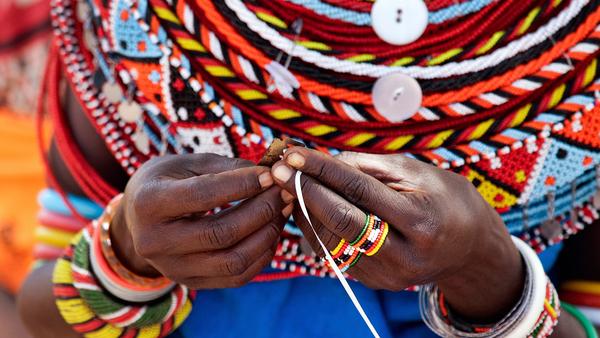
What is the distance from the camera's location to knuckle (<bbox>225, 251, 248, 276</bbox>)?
868 mm

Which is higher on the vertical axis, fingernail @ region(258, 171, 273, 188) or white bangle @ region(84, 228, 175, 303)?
fingernail @ region(258, 171, 273, 188)

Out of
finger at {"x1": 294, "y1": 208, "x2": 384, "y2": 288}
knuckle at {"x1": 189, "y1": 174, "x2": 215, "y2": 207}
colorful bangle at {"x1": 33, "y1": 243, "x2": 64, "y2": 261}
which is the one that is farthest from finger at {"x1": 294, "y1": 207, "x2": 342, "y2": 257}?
colorful bangle at {"x1": 33, "y1": 243, "x2": 64, "y2": 261}

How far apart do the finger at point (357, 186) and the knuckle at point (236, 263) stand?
4.9 inches

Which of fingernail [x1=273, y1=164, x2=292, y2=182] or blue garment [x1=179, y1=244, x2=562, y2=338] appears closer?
fingernail [x1=273, y1=164, x2=292, y2=182]

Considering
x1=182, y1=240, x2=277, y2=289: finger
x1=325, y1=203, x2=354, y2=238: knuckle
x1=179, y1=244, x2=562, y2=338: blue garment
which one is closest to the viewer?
x1=325, y1=203, x2=354, y2=238: knuckle

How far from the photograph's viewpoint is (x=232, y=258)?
87cm

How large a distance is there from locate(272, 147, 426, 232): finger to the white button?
10.0 inches

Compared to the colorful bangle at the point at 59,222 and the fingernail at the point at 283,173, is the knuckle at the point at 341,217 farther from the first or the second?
the colorful bangle at the point at 59,222

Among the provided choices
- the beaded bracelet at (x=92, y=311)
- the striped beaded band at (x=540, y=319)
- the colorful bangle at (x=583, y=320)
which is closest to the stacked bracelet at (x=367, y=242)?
the striped beaded band at (x=540, y=319)

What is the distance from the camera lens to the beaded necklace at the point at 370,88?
1051 millimetres

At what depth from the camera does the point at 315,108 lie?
3.53ft

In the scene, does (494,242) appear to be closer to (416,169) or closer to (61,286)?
(416,169)

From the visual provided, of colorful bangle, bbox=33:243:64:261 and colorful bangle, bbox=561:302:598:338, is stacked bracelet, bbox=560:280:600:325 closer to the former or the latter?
colorful bangle, bbox=561:302:598:338

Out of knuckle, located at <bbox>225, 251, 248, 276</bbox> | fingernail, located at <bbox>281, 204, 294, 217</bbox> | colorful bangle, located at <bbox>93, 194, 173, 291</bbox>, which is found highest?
fingernail, located at <bbox>281, 204, 294, 217</bbox>
